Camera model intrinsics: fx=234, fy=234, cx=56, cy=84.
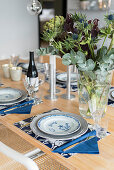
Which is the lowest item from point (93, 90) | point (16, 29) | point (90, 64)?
point (93, 90)

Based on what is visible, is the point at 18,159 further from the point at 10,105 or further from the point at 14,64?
the point at 14,64

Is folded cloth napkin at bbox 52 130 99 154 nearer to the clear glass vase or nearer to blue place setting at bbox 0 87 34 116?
the clear glass vase

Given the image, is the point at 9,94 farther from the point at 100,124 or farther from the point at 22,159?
the point at 22,159

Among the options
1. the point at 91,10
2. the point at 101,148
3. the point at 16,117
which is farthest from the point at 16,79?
the point at 91,10

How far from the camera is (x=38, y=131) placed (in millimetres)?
1094

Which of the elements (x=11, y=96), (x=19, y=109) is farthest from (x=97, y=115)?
(x=11, y=96)

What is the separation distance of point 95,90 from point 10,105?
55 cm

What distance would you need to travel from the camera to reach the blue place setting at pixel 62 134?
96 centimetres

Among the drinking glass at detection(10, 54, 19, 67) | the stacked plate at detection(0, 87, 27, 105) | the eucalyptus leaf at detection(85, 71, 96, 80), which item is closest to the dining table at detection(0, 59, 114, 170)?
the stacked plate at detection(0, 87, 27, 105)

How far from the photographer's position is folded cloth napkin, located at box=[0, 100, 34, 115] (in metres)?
1.33

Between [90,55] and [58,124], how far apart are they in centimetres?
38

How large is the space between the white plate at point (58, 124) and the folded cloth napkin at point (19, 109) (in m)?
0.19

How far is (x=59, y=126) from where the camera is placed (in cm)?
A: 114

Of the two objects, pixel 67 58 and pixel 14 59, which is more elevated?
pixel 67 58
